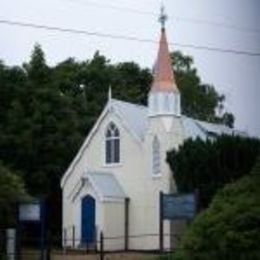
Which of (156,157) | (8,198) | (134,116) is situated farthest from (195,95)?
(8,198)

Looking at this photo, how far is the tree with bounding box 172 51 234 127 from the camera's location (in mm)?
59344

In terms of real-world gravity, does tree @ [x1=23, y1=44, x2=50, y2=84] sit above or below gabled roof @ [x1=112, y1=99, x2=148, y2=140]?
above

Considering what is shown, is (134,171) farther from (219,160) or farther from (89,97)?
(89,97)

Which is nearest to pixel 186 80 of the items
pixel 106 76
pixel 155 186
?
pixel 106 76

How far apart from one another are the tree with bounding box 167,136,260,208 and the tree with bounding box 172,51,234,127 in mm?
23645

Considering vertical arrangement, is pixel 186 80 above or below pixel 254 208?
above

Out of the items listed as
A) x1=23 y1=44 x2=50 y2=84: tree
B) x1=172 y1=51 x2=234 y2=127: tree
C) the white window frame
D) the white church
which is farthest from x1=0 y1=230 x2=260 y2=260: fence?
x1=172 y1=51 x2=234 y2=127: tree

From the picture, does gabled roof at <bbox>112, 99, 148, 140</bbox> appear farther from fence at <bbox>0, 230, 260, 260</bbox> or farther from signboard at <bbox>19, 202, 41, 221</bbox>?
signboard at <bbox>19, 202, 41, 221</bbox>

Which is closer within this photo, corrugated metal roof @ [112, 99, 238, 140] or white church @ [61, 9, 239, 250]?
white church @ [61, 9, 239, 250]

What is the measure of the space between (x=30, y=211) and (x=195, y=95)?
34363 millimetres

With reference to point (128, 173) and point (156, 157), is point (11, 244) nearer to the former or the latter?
point (156, 157)

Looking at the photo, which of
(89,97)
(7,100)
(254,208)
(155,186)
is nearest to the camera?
(254,208)

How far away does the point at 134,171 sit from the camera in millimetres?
38719

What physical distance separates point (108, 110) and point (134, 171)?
2.96 m
